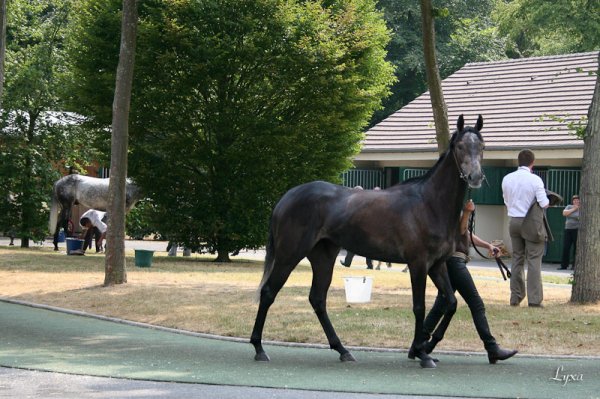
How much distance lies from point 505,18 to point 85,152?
21268 millimetres

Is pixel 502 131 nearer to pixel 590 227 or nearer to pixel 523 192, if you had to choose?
pixel 590 227

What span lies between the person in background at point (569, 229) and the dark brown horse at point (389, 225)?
1752 centimetres

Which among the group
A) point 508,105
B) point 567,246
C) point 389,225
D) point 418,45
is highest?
point 418,45

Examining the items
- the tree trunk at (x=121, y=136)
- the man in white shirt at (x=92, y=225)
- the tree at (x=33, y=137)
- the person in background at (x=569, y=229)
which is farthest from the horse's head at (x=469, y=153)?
the tree at (x=33, y=137)

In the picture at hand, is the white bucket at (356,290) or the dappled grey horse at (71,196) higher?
the dappled grey horse at (71,196)

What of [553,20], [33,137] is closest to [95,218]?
[33,137]

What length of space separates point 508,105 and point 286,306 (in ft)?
71.0

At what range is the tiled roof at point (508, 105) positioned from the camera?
33.6 meters

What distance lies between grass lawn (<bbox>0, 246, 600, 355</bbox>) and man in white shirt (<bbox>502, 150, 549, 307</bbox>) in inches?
15.1

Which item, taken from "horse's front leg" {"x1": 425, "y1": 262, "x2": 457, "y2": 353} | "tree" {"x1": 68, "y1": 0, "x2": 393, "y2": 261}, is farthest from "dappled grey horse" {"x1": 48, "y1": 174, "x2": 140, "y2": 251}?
"horse's front leg" {"x1": 425, "y1": 262, "x2": 457, "y2": 353}

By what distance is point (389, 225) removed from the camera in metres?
11.7

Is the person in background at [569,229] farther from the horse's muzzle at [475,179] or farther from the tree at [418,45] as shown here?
the tree at [418,45]

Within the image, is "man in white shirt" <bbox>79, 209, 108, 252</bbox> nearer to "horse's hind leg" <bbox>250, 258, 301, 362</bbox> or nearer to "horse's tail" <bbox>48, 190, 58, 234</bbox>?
"horse's tail" <bbox>48, 190, 58, 234</bbox>

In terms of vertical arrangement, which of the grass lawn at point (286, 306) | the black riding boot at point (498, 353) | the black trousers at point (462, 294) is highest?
the black trousers at point (462, 294)
